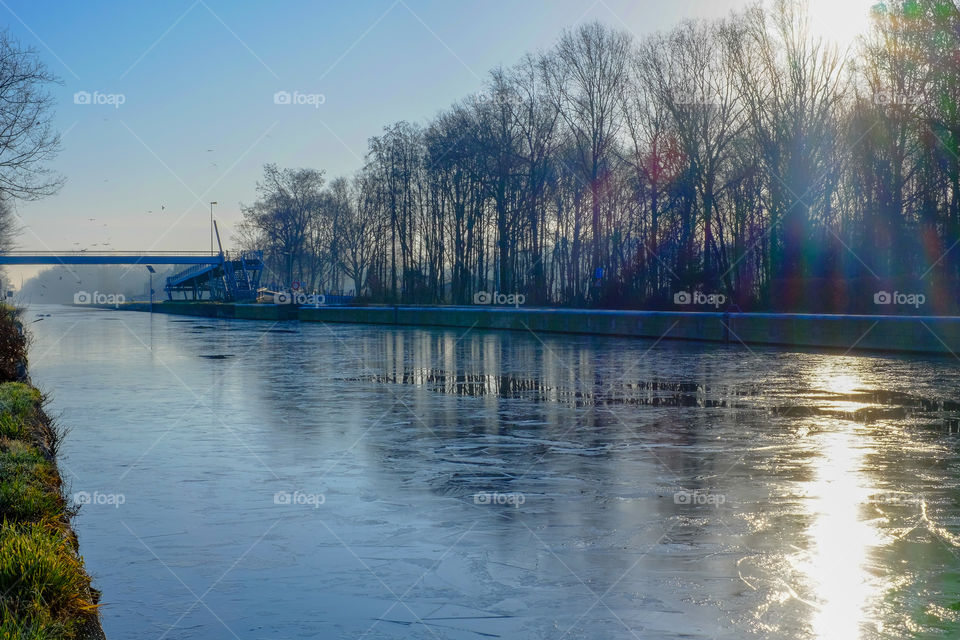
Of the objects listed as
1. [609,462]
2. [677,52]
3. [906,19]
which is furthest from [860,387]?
[677,52]

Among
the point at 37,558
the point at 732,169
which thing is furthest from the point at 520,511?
the point at 732,169

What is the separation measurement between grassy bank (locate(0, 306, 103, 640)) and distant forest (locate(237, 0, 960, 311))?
3437 cm

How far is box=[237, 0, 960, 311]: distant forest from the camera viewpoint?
4041 centimetres

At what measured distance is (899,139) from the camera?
48.7 metres

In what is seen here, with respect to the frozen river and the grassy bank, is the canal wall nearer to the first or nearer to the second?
the frozen river

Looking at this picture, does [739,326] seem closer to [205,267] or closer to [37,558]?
[37,558]

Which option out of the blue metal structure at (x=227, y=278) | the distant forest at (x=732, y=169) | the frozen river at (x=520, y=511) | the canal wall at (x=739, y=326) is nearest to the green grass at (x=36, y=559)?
the frozen river at (x=520, y=511)

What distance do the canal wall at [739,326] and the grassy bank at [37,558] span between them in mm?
24249

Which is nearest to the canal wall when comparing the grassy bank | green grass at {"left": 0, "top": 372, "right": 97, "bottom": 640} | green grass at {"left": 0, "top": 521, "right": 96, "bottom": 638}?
the grassy bank

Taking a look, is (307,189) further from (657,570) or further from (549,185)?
(657,570)

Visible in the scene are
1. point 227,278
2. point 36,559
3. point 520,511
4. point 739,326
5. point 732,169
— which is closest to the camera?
point 36,559

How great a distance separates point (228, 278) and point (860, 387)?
3466 inches

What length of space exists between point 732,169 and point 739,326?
25.0 metres

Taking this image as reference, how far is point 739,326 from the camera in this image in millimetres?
33156
